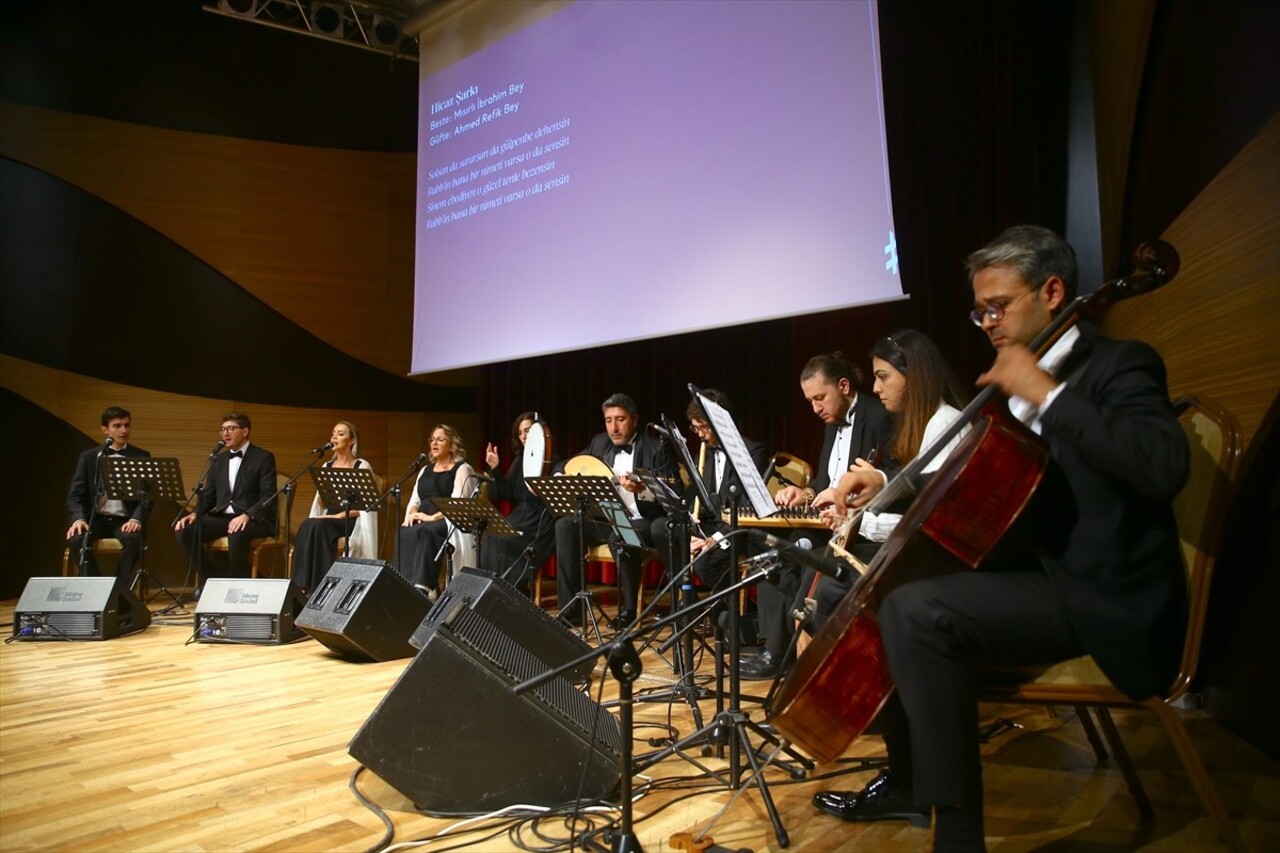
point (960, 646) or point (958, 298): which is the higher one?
point (958, 298)

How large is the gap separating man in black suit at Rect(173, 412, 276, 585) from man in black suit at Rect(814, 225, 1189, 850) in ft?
18.5

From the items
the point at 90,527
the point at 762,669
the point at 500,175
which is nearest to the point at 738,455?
the point at 762,669

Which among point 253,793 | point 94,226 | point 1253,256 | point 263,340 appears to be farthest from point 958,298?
point 94,226

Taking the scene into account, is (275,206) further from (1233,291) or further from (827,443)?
(1233,291)

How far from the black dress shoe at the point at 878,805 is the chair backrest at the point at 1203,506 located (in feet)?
2.38

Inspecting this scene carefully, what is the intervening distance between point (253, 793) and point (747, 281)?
11.0ft

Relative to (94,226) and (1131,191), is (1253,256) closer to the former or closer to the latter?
(1131,191)

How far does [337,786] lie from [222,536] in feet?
14.6

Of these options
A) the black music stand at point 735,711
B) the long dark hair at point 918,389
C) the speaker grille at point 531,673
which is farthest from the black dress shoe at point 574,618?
the long dark hair at point 918,389

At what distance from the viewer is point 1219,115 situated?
9.17ft

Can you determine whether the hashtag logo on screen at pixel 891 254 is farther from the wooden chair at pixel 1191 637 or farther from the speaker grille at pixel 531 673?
the speaker grille at pixel 531 673

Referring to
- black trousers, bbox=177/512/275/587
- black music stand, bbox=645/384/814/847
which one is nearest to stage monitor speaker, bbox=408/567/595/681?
black music stand, bbox=645/384/814/847

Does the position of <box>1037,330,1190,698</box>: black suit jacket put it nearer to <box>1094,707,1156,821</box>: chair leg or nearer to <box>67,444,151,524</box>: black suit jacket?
<box>1094,707,1156,821</box>: chair leg

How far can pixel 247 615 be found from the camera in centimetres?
498
